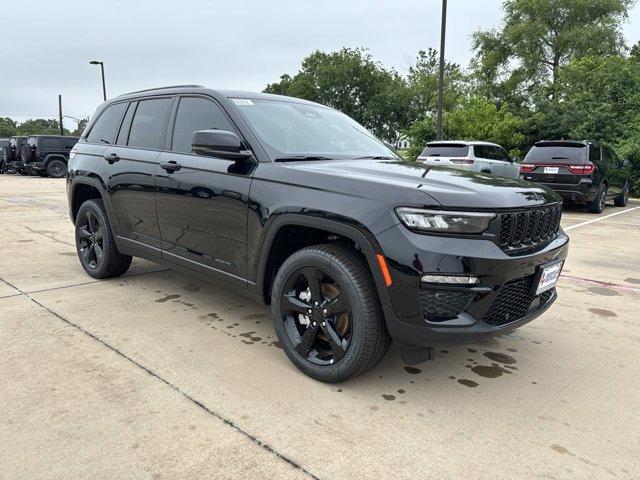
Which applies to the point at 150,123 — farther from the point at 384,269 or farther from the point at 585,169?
the point at 585,169

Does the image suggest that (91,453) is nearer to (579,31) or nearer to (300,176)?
(300,176)

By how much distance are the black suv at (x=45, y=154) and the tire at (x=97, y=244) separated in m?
18.6

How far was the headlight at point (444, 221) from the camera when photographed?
246 cm

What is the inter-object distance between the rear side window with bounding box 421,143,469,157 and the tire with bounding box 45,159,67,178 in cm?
1679

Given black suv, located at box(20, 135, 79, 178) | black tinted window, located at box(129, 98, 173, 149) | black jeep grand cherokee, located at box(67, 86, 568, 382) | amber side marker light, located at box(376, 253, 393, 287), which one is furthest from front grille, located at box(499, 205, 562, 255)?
black suv, located at box(20, 135, 79, 178)

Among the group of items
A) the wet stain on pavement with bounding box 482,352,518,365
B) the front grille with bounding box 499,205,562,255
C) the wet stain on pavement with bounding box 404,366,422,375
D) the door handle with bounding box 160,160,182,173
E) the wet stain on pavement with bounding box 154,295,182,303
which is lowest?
the wet stain on pavement with bounding box 404,366,422,375

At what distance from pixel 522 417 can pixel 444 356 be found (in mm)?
795

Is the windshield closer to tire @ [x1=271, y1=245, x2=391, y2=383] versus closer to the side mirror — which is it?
the side mirror

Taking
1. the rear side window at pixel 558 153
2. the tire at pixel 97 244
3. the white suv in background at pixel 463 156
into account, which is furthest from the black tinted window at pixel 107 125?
the rear side window at pixel 558 153

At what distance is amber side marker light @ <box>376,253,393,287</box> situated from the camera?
8.24 feet

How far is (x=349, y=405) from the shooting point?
8.81 feet

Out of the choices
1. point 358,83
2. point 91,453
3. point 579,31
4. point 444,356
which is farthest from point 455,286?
point 358,83

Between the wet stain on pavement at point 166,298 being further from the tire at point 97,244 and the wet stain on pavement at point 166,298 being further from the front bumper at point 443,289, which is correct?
the front bumper at point 443,289

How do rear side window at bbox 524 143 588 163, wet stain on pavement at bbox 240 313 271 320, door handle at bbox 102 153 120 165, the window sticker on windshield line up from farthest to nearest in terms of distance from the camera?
1. rear side window at bbox 524 143 588 163
2. door handle at bbox 102 153 120 165
3. wet stain on pavement at bbox 240 313 271 320
4. the window sticker on windshield
